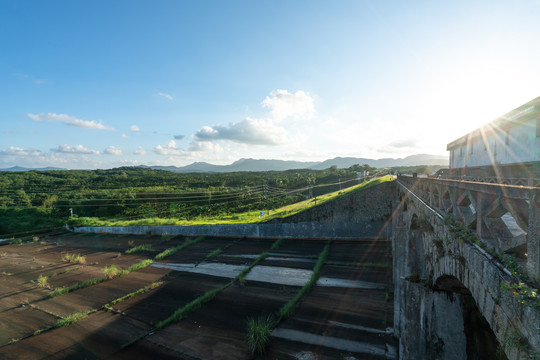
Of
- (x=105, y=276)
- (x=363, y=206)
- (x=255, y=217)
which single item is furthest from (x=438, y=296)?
(x=255, y=217)

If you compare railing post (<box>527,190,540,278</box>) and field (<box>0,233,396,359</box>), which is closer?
railing post (<box>527,190,540,278</box>)

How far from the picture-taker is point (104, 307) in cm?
1145

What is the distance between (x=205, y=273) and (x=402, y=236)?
38.0ft

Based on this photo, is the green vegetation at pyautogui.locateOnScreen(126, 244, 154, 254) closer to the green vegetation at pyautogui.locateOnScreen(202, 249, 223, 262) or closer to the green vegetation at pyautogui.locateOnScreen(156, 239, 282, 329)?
the green vegetation at pyautogui.locateOnScreen(202, 249, 223, 262)

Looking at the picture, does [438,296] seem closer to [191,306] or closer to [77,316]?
[191,306]

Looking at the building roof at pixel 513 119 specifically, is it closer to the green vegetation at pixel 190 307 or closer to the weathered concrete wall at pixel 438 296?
the weathered concrete wall at pixel 438 296

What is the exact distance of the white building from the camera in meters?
13.5

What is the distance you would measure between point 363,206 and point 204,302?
18.8 meters

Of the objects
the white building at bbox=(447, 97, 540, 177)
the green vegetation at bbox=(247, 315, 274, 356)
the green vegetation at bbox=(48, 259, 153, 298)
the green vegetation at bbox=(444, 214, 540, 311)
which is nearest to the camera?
the green vegetation at bbox=(444, 214, 540, 311)

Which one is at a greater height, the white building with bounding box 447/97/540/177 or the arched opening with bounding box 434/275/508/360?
the white building with bounding box 447/97/540/177

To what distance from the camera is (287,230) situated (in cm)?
2044

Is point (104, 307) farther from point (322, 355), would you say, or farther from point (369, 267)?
point (369, 267)

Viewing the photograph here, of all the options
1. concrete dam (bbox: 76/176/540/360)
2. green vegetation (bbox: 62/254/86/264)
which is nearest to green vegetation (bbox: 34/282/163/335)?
green vegetation (bbox: 62/254/86/264)

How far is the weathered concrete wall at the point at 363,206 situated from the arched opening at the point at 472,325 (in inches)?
635
